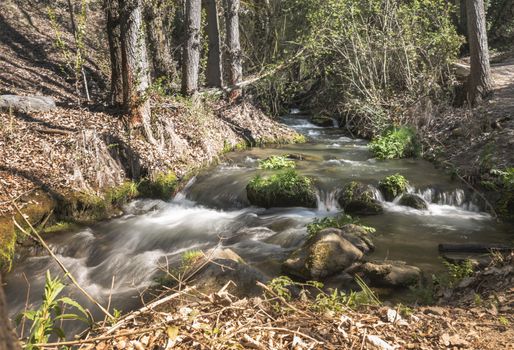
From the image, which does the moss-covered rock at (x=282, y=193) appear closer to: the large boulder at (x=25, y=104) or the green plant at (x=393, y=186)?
the green plant at (x=393, y=186)

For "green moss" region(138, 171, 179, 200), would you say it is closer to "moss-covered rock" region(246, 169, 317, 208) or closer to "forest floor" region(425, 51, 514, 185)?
"moss-covered rock" region(246, 169, 317, 208)

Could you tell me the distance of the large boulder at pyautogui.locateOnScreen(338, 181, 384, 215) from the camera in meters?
8.85

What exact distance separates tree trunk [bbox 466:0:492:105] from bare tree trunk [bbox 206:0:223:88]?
27.4 feet

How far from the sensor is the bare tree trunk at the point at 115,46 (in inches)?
406

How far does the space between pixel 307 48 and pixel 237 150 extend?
5084 millimetres

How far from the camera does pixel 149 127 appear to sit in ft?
34.9

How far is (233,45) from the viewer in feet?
51.5

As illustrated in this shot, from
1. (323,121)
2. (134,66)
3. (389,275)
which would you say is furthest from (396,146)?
(389,275)

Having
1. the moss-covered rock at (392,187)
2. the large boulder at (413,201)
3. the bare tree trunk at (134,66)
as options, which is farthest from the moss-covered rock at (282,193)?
the bare tree trunk at (134,66)

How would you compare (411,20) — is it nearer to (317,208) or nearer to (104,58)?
(317,208)

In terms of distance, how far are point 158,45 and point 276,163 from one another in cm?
793

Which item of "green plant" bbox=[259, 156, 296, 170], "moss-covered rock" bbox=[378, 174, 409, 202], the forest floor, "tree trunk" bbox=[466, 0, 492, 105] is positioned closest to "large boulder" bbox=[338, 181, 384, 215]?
"moss-covered rock" bbox=[378, 174, 409, 202]

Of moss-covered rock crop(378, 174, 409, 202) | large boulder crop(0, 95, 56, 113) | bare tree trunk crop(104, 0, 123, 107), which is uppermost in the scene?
bare tree trunk crop(104, 0, 123, 107)

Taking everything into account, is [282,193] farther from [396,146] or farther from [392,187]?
[396,146]
